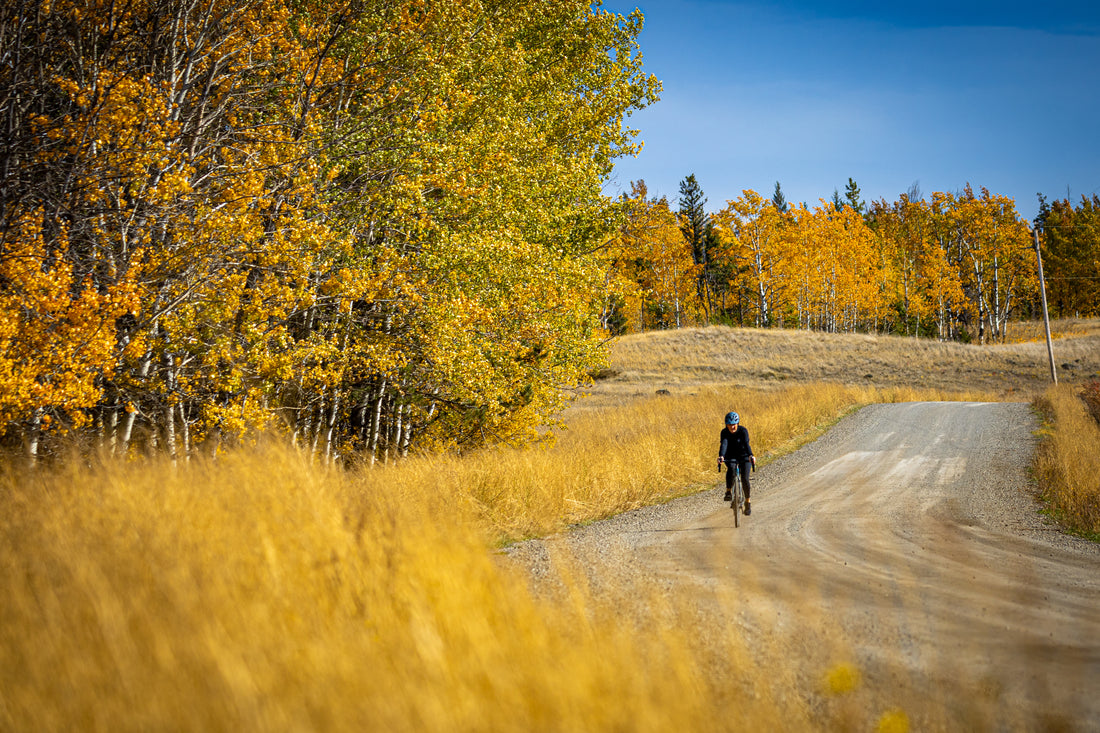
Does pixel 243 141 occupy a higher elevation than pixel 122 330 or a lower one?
higher

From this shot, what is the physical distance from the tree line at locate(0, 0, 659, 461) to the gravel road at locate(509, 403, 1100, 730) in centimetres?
490

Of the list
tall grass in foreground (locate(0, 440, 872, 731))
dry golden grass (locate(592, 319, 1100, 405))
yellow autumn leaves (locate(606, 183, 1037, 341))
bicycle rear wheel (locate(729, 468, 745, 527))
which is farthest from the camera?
yellow autumn leaves (locate(606, 183, 1037, 341))

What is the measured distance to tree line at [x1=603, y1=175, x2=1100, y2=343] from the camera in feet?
170

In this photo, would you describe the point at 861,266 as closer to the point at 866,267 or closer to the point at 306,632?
the point at 866,267

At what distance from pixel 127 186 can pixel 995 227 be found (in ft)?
195

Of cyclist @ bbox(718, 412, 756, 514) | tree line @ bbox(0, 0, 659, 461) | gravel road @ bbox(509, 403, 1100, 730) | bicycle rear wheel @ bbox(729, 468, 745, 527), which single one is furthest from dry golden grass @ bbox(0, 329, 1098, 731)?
cyclist @ bbox(718, 412, 756, 514)

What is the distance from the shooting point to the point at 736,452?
10.0m

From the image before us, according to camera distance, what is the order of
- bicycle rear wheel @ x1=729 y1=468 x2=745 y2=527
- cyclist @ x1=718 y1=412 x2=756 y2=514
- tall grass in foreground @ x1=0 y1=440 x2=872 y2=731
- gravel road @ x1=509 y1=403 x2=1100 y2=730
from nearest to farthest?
tall grass in foreground @ x1=0 y1=440 x2=872 y2=731 < gravel road @ x1=509 y1=403 x2=1100 y2=730 < bicycle rear wheel @ x1=729 y1=468 x2=745 y2=527 < cyclist @ x1=718 y1=412 x2=756 y2=514

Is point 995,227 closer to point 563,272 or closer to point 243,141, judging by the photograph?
point 563,272

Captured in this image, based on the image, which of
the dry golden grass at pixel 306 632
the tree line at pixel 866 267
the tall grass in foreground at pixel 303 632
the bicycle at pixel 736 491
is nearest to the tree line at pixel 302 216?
the dry golden grass at pixel 306 632

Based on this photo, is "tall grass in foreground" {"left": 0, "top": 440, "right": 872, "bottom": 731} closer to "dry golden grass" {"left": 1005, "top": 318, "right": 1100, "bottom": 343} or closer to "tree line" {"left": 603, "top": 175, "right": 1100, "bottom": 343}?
"tree line" {"left": 603, "top": 175, "right": 1100, "bottom": 343}

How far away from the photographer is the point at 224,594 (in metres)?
3.59

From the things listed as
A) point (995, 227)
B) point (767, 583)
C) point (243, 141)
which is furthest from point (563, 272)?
point (995, 227)

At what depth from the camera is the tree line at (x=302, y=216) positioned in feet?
27.3
